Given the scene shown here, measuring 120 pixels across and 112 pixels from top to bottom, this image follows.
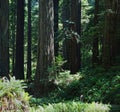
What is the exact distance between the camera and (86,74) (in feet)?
47.4

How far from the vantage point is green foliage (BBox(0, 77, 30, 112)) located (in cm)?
728

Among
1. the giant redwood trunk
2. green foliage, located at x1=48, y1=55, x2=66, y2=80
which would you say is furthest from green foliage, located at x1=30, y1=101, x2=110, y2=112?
the giant redwood trunk

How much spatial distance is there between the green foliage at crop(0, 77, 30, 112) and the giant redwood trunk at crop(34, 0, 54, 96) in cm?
627

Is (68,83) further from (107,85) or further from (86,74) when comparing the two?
(107,85)

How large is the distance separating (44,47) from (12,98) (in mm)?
6764

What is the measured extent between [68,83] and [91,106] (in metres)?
5.77

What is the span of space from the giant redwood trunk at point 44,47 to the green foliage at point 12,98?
627 cm

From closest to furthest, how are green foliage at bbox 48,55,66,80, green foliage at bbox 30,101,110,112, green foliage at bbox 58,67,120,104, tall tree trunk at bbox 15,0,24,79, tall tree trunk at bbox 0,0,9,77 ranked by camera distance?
green foliage at bbox 30,101,110,112, green foliage at bbox 58,67,120,104, green foliage at bbox 48,55,66,80, tall tree trunk at bbox 0,0,9,77, tall tree trunk at bbox 15,0,24,79

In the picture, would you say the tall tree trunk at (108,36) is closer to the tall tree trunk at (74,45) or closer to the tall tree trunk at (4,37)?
the tall tree trunk at (74,45)

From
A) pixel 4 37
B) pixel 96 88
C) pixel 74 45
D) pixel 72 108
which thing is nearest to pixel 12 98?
pixel 72 108

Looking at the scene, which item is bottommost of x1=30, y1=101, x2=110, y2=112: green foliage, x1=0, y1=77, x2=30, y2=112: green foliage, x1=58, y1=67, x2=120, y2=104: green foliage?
x1=58, y1=67, x2=120, y2=104: green foliage

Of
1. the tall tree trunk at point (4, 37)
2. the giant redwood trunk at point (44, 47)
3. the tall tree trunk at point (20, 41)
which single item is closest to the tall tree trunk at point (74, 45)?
the tall tree trunk at point (4, 37)

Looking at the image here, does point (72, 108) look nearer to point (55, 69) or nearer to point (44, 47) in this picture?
point (55, 69)

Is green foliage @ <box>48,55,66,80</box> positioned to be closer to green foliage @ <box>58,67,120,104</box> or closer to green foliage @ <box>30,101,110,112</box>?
green foliage @ <box>58,67,120,104</box>
